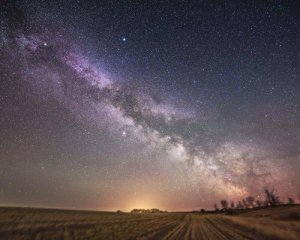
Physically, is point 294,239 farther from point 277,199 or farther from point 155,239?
point 277,199

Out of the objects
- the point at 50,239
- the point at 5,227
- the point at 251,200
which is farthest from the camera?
the point at 251,200

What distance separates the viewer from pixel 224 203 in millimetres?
199500

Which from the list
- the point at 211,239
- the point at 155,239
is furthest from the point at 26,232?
the point at 211,239

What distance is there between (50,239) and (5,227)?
3.51 m

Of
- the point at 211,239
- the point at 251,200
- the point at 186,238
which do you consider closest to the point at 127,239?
the point at 186,238

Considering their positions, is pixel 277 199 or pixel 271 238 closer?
pixel 271 238

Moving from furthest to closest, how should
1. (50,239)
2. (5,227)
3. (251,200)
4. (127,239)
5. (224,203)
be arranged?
(224,203)
(251,200)
(127,239)
(5,227)
(50,239)

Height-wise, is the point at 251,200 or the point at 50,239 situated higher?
the point at 251,200

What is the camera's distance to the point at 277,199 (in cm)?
13800

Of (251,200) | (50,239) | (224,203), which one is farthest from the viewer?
(224,203)

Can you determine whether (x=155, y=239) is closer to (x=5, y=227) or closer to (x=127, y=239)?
(x=127, y=239)

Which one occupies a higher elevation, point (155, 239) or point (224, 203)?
point (224, 203)

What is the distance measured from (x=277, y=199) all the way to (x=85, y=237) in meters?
152

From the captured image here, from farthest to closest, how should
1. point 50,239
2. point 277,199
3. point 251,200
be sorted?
point 251,200 → point 277,199 → point 50,239
